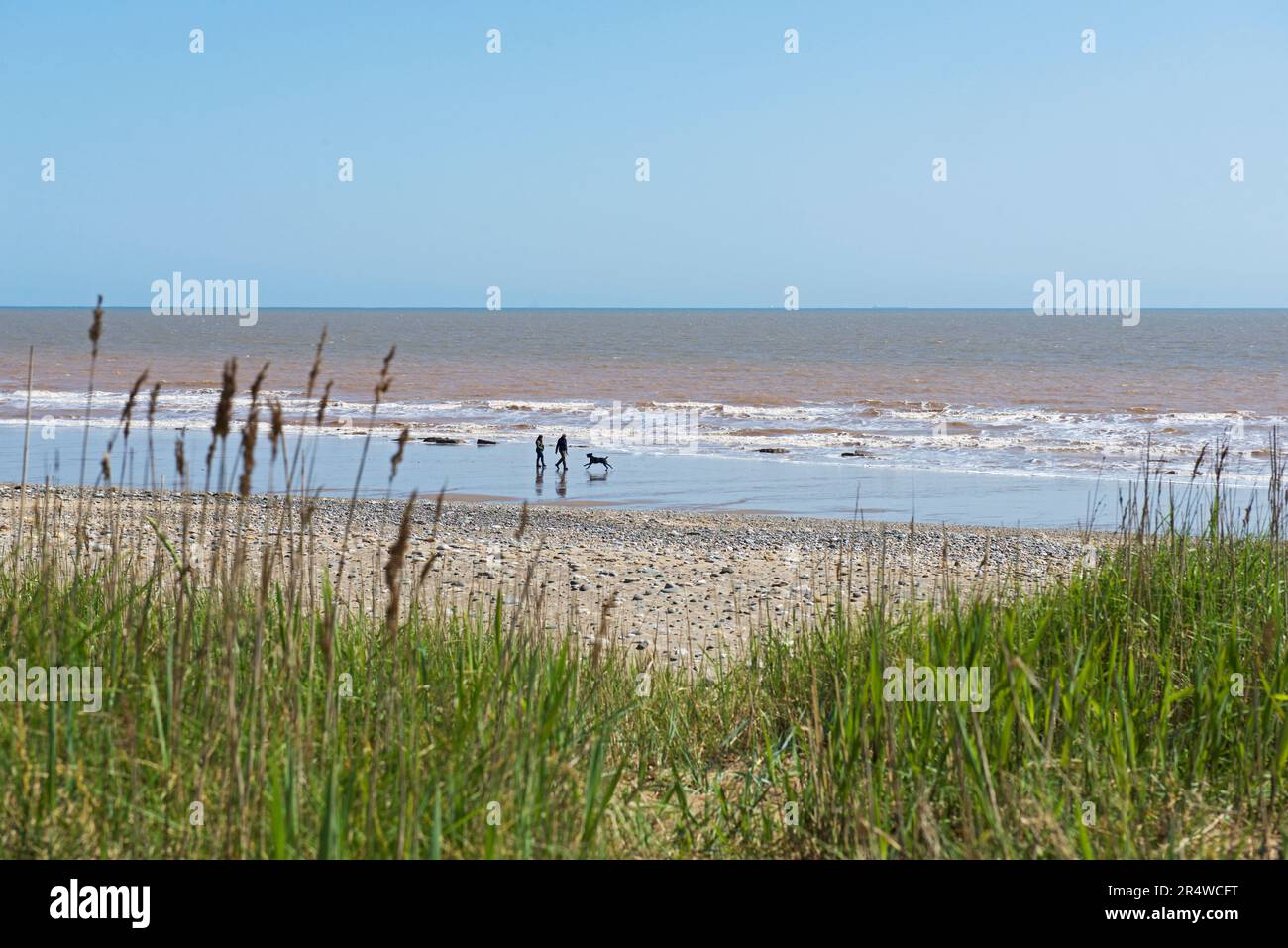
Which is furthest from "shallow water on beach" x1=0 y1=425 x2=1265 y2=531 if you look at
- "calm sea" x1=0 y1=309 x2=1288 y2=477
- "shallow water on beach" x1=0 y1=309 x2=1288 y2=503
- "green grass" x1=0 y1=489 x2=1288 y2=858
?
"green grass" x1=0 y1=489 x2=1288 y2=858

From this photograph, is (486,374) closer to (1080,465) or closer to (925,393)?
(925,393)

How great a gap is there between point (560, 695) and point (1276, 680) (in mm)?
2478

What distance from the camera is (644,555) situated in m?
12.2

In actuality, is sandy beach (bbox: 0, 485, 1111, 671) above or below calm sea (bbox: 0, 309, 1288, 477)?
below

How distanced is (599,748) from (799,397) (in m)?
36.8

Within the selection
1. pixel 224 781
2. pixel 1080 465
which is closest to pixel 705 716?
pixel 224 781

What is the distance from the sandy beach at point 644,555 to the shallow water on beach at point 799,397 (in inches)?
80.3

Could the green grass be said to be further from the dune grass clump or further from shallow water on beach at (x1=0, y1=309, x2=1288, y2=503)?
shallow water on beach at (x1=0, y1=309, x2=1288, y2=503)

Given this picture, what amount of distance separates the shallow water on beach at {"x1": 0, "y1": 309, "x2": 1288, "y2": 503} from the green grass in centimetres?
364

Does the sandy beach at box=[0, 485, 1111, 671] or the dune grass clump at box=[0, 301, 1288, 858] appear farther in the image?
the sandy beach at box=[0, 485, 1111, 671]

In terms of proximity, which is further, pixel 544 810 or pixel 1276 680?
pixel 1276 680

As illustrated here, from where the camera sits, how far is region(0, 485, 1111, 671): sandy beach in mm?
8781

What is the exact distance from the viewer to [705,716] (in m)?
4.52

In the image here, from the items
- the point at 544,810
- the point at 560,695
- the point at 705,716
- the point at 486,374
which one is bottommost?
the point at 705,716
